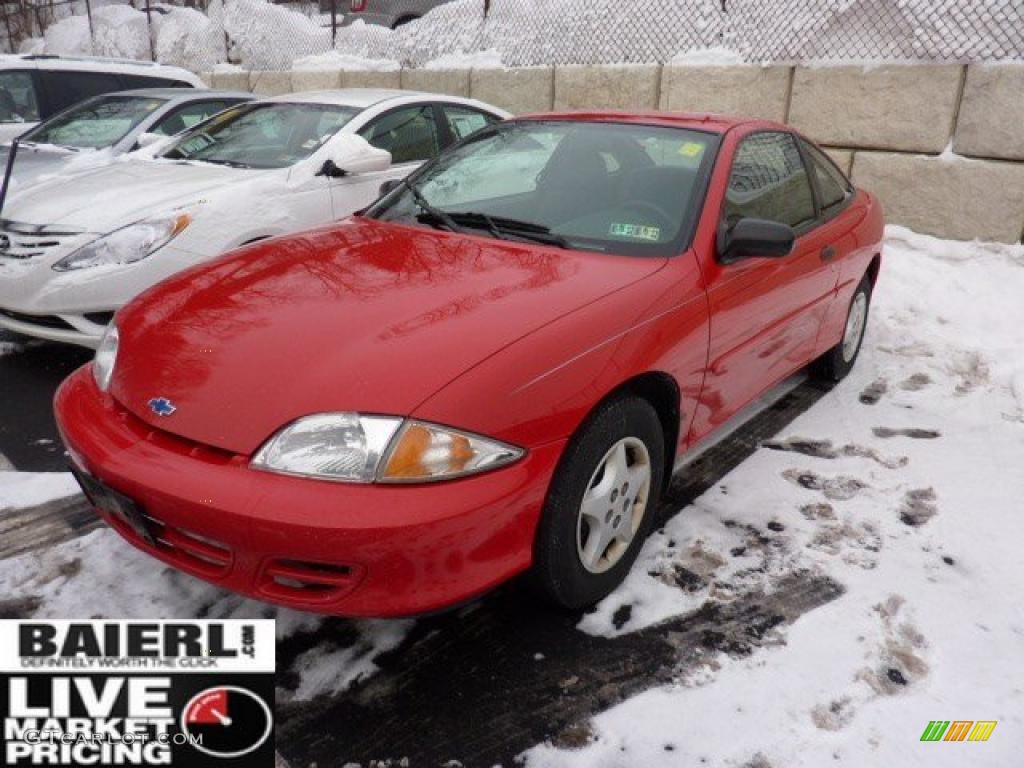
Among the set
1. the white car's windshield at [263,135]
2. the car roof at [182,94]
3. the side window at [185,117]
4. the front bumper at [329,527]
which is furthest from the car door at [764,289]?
the car roof at [182,94]

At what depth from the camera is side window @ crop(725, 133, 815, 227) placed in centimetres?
302

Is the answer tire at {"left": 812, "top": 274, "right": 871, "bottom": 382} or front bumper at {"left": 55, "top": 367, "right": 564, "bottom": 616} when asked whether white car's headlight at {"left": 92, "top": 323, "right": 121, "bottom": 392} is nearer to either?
front bumper at {"left": 55, "top": 367, "right": 564, "bottom": 616}

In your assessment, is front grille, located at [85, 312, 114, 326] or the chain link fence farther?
the chain link fence

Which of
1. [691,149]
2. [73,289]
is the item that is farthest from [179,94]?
[691,149]

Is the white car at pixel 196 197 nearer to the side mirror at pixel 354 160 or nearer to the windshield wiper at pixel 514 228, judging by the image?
the side mirror at pixel 354 160

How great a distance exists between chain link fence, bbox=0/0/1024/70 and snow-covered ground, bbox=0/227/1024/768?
11.2ft

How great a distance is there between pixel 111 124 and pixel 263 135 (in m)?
2.37

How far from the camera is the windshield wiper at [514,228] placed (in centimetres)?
276

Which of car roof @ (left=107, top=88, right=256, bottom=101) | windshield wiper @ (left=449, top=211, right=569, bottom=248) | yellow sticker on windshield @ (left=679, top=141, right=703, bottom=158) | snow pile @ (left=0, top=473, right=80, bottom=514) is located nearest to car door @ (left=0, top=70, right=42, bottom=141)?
car roof @ (left=107, top=88, right=256, bottom=101)

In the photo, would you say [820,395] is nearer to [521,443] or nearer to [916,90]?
[521,443]

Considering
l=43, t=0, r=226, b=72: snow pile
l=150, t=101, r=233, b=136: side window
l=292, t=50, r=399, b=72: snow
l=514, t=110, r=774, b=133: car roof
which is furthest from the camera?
l=43, t=0, r=226, b=72: snow pile

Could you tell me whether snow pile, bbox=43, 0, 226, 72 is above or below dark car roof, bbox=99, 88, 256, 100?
above

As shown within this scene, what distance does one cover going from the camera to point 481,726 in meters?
2.02

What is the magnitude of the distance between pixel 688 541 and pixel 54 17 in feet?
67.9
